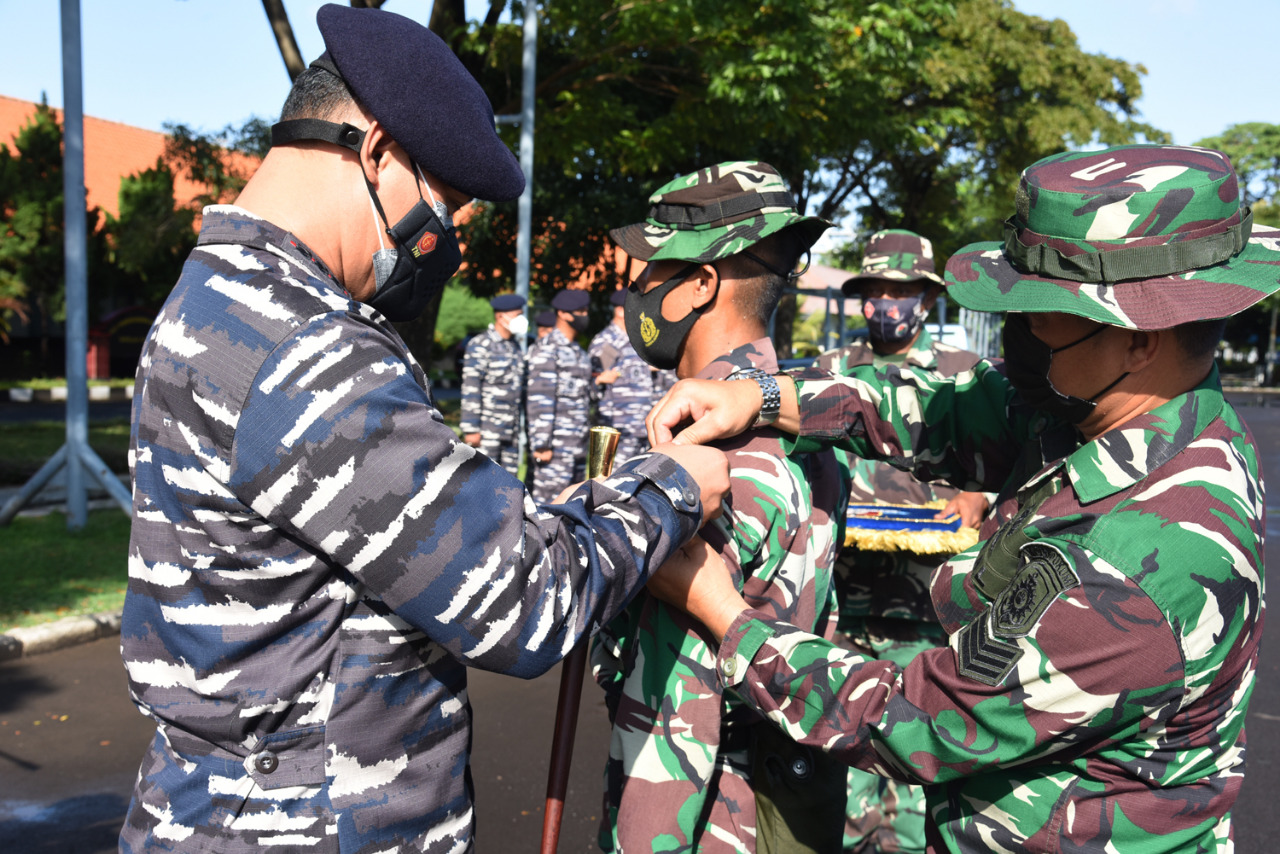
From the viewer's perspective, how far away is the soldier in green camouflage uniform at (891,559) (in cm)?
360

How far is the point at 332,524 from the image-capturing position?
131cm

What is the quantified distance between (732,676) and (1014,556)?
55cm

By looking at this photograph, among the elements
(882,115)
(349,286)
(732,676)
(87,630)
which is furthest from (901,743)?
(882,115)

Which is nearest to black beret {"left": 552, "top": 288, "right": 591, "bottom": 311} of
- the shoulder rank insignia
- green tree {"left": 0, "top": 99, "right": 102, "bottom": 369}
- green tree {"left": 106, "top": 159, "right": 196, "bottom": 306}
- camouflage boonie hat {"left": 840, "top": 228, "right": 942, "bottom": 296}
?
camouflage boonie hat {"left": 840, "top": 228, "right": 942, "bottom": 296}

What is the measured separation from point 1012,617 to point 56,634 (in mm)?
5883

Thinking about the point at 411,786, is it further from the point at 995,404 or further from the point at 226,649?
the point at 995,404

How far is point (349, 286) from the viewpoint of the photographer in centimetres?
164

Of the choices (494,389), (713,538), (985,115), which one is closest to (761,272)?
(713,538)

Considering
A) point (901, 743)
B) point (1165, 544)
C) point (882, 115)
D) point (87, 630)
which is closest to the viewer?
point (1165, 544)

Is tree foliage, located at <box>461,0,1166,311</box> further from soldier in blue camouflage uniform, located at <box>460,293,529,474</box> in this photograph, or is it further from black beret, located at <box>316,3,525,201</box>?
black beret, located at <box>316,3,525,201</box>

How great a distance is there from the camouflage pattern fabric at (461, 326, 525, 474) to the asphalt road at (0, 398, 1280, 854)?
452 centimetres

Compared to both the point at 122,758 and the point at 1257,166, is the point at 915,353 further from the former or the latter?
the point at 1257,166

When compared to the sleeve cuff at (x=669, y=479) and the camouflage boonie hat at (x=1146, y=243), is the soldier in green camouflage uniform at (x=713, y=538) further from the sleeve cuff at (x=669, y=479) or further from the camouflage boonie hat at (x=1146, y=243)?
the camouflage boonie hat at (x=1146, y=243)

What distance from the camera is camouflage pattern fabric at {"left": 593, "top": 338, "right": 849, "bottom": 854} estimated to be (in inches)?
71.8
